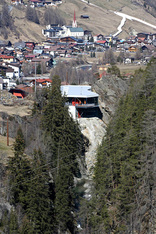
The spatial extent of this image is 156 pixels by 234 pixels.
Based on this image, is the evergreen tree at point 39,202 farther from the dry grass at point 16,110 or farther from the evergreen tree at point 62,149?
the dry grass at point 16,110

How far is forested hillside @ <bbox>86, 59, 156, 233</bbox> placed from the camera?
65.6ft

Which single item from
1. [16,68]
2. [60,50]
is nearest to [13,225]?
[16,68]

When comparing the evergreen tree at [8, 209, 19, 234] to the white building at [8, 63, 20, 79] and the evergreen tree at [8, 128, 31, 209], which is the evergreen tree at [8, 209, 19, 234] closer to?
the evergreen tree at [8, 128, 31, 209]

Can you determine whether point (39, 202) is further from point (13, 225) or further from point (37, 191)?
point (13, 225)

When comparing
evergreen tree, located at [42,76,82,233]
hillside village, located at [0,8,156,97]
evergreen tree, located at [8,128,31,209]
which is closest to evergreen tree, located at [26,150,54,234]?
evergreen tree, located at [8,128,31,209]

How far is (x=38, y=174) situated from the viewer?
765 inches

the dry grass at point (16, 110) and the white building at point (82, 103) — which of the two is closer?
the dry grass at point (16, 110)

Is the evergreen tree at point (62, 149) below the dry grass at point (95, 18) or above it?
below

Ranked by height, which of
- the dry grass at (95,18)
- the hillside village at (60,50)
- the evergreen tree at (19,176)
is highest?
the dry grass at (95,18)

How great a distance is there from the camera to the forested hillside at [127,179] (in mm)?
19984

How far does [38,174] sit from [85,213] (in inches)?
130

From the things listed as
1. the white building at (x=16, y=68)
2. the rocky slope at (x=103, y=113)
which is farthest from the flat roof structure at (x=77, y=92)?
the white building at (x=16, y=68)

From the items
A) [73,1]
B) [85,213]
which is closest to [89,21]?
[73,1]

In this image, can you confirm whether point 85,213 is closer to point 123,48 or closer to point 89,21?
point 123,48
